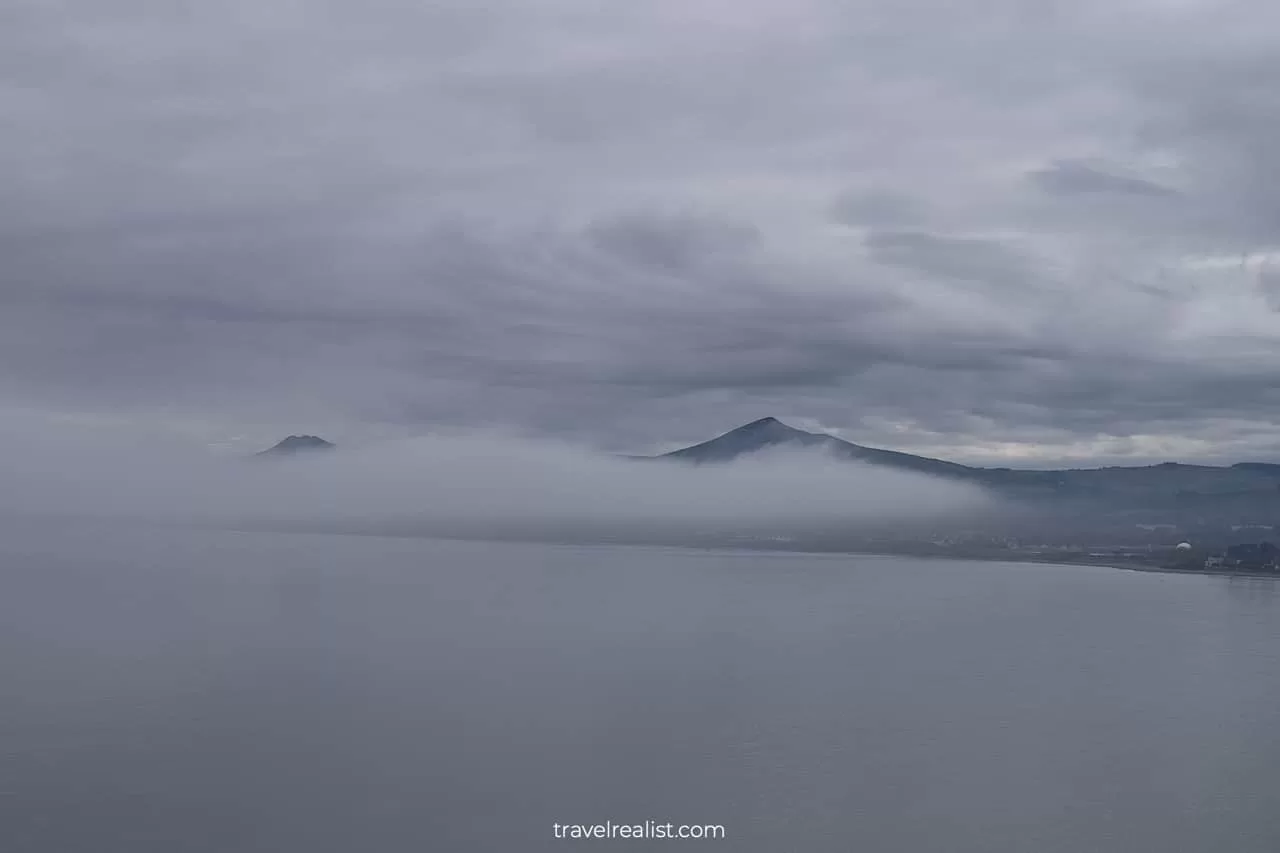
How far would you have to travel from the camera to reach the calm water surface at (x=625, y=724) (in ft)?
48.1

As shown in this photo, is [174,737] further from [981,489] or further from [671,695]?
[981,489]

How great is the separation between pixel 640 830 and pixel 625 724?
5288 millimetres

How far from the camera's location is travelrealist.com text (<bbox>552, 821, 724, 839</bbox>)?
14.3 m

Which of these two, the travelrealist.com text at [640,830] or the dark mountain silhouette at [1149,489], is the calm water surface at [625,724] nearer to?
the travelrealist.com text at [640,830]

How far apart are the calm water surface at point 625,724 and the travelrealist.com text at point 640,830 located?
194 millimetres

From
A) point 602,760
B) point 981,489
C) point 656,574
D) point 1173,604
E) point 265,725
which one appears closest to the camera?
point 602,760

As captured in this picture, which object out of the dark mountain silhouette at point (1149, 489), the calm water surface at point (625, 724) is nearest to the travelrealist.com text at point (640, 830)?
the calm water surface at point (625, 724)

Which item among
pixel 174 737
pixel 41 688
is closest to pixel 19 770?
pixel 174 737

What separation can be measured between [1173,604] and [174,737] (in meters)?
38.9

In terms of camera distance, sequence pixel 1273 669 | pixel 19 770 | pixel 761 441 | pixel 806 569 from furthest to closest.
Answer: pixel 761 441, pixel 806 569, pixel 1273 669, pixel 19 770

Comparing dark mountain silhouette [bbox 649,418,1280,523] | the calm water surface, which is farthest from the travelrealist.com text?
dark mountain silhouette [bbox 649,418,1280,523]

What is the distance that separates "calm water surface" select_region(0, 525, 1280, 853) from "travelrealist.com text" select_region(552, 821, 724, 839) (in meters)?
0.19

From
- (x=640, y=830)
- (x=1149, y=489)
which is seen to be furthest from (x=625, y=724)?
(x=1149, y=489)

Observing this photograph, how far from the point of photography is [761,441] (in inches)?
7131
